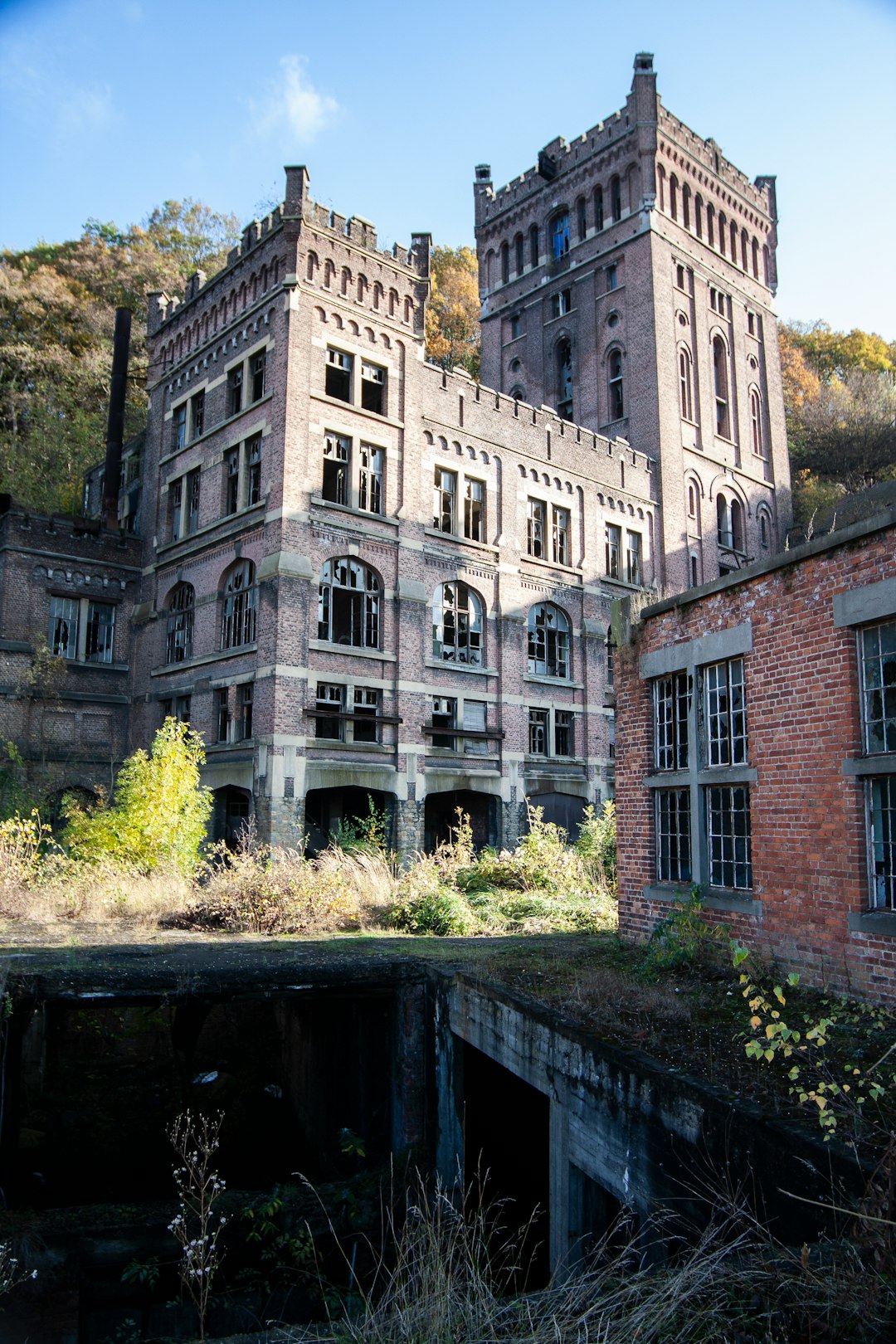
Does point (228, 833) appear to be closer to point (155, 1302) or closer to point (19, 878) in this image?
point (19, 878)

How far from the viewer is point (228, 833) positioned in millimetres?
22891

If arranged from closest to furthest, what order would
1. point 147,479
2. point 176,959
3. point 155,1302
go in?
1. point 155,1302
2. point 176,959
3. point 147,479

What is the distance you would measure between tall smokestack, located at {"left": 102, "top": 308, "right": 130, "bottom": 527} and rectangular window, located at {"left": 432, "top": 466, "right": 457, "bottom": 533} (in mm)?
10301

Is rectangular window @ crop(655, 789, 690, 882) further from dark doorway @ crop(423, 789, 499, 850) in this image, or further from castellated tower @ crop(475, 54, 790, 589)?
castellated tower @ crop(475, 54, 790, 589)

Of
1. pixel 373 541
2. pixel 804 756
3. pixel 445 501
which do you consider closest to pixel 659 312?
pixel 445 501

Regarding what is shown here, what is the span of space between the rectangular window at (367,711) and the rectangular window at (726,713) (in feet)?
41.7

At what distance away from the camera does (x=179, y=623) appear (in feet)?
82.5

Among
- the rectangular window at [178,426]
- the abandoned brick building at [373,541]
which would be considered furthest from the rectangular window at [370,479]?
the rectangular window at [178,426]

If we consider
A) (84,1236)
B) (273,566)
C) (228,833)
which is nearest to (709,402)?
(273,566)

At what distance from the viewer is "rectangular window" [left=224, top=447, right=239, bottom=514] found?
23.7 m

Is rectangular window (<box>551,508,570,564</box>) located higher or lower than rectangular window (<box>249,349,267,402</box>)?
lower

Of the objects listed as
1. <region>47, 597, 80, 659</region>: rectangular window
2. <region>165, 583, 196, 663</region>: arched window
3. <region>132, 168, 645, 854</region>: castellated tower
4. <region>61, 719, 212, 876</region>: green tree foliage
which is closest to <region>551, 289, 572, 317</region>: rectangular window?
<region>132, 168, 645, 854</region>: castellated tower

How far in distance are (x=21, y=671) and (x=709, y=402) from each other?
2546 cm

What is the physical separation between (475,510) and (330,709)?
7.83 m
